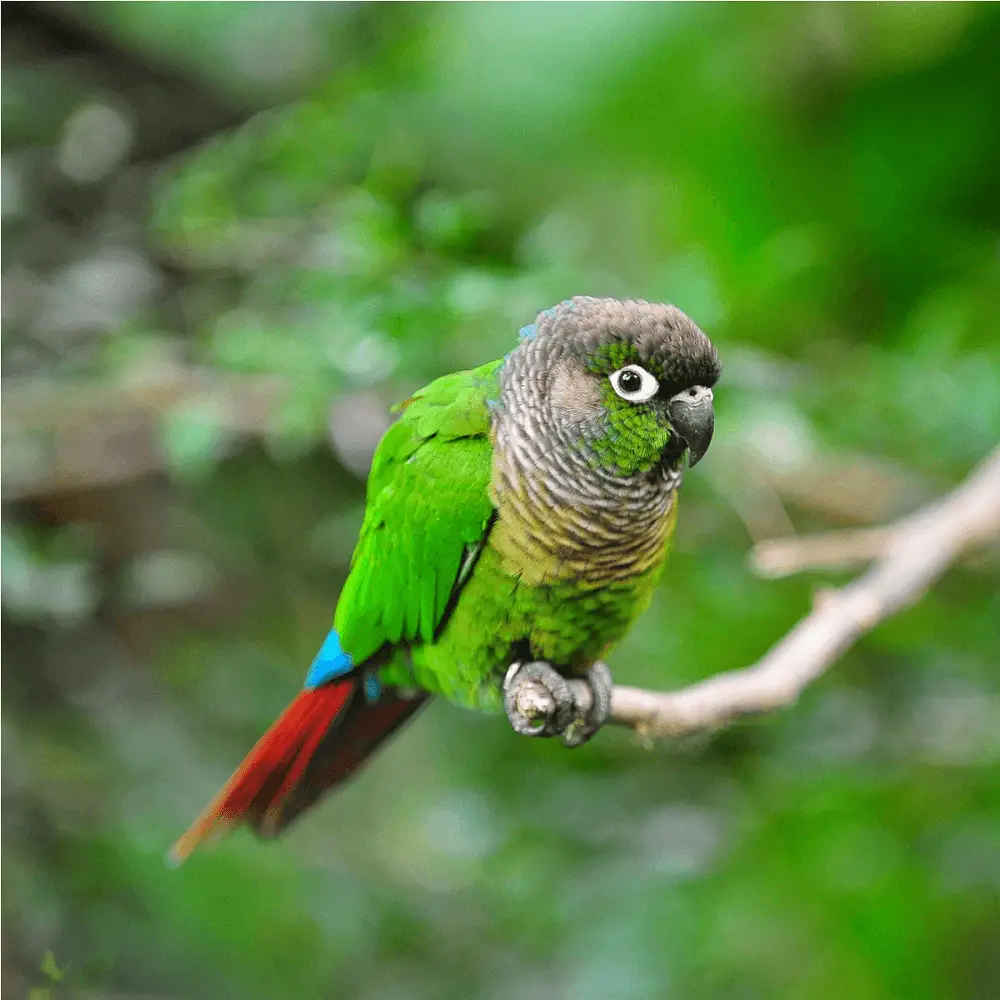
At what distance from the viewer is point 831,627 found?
1.33 m

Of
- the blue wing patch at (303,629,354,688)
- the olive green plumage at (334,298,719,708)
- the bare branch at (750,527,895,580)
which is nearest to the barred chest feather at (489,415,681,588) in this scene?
the olive green plumage at (334,298,719,708)

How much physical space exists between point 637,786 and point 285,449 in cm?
91

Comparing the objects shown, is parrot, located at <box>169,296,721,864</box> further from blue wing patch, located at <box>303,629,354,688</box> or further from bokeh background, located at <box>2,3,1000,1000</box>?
bokeh background, located at <box>2,3,1000,1000</box>

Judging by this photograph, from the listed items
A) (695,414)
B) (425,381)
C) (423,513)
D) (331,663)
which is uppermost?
(425,381)

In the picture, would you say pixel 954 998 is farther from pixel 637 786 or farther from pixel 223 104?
pixel 223 104

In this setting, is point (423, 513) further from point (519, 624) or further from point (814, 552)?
point (814, 552)

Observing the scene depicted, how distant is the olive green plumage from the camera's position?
0.99m

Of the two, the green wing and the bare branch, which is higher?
the bare branch

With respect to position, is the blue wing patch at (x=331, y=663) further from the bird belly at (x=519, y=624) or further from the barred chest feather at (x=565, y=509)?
the barred chest feather at (x=565, y=509)

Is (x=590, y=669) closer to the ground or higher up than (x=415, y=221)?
closer to the ground

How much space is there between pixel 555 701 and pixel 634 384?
316 millimetres

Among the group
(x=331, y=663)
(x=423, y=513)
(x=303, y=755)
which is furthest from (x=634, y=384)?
(x=303, y=755)

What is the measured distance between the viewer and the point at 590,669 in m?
1.17

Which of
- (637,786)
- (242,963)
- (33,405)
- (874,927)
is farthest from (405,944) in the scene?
(33,405)
